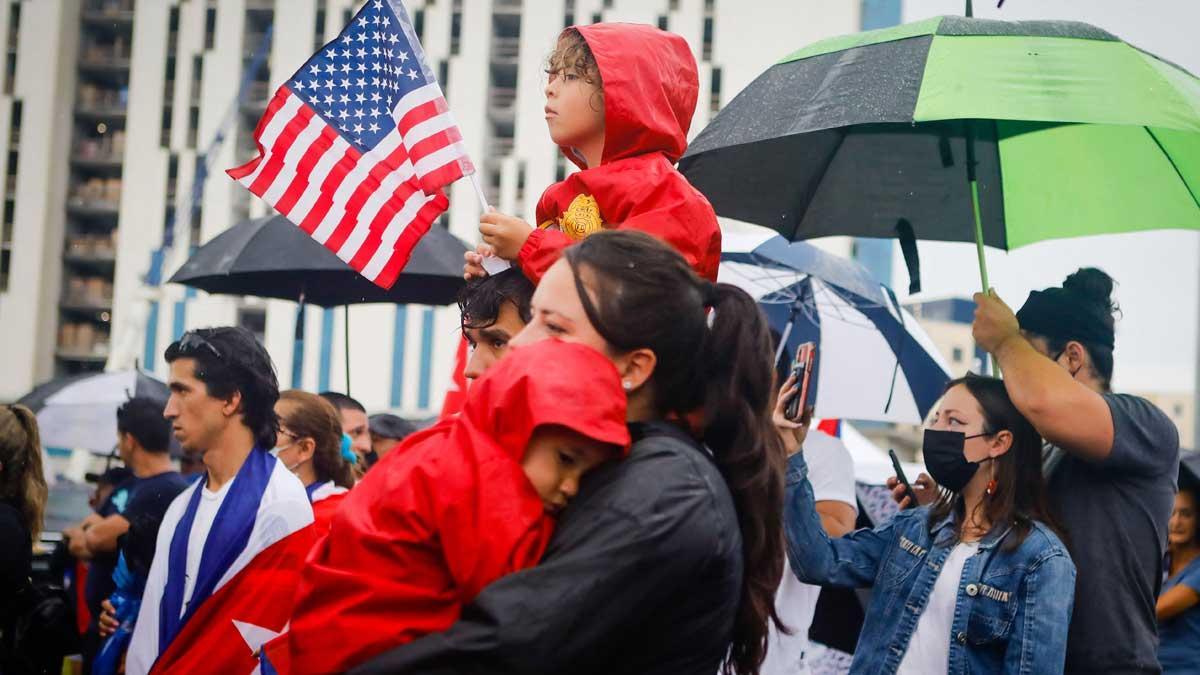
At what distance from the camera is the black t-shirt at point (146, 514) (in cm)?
491

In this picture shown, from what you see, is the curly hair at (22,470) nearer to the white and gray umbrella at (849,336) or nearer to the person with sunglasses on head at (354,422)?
the person with sunglasses on head at (354,422)

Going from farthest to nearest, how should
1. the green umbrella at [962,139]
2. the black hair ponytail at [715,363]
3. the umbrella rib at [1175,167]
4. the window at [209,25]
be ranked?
the window at [209,25], the umbrella rib at [1175,167], the green umbrella at [962,139], the black hair ponytail at [715,363]

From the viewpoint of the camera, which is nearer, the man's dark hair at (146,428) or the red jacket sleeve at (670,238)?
the red jacket sleeve at (670,238)

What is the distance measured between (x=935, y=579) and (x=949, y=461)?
368mm

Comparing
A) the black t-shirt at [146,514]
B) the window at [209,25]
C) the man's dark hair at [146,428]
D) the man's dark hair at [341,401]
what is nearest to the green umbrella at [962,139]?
the black t-shirt at [146,514]

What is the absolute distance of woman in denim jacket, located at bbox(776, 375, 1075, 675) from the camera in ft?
11.5

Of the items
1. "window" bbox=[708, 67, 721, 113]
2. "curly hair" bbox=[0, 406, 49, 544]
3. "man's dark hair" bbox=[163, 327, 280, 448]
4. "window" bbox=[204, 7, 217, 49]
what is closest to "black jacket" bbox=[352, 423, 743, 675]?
"man's dark hair" bbox=[163, 327, 280, 448]

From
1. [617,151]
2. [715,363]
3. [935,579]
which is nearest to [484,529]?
[715,363]

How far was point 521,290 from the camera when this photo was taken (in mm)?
3039

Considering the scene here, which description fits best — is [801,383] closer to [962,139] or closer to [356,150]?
[356,150]

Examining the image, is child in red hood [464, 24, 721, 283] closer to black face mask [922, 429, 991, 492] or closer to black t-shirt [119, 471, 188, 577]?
black face mask [922, 429, 991, 492]

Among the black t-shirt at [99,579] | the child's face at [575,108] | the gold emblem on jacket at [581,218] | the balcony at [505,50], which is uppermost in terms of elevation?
the balcony at [505,50]

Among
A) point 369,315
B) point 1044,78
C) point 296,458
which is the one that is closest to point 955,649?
point 1044,78

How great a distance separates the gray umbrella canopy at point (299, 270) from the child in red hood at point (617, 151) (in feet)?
10.7
